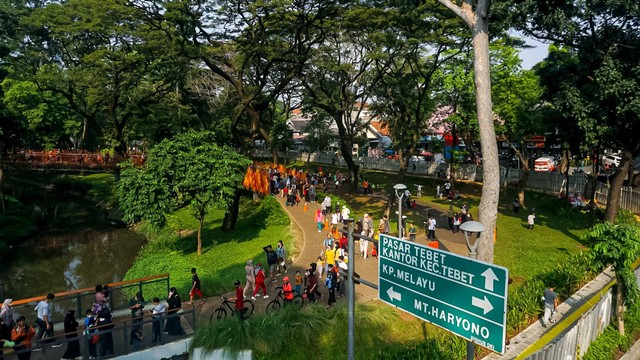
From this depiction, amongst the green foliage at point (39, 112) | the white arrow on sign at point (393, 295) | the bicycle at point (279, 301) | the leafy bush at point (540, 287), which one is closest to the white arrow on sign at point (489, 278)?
the white arrow on sign at point (393, 295)

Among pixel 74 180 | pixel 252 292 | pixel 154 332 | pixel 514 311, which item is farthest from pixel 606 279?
pixel 74 180

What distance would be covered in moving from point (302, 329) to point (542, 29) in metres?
17.2

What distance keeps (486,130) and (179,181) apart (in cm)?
1565

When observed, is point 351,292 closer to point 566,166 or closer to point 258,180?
point 258,180

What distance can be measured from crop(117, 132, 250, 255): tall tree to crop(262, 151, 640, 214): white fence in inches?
803

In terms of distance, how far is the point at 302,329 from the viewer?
37.8 ft

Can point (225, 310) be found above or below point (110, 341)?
below

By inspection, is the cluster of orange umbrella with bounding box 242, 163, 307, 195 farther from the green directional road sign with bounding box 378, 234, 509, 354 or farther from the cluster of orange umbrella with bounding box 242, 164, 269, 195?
the green directional road sign with bounding box 378, 234, 509, 354

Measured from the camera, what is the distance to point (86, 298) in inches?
562

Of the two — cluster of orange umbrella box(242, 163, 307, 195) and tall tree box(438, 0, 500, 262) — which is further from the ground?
tall tree box(438, 0, 500, 262)

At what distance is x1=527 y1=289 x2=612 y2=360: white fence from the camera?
8.95m

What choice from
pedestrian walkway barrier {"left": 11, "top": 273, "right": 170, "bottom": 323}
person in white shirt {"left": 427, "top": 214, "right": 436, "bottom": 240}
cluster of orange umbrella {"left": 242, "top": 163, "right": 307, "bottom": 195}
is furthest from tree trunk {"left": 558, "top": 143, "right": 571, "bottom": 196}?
pedestrian walkway barrier {"left": 11, "top": 273, "right": 170, "bottom": 323}

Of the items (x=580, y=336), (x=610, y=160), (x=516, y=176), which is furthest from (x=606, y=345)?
(x=610, y=160)

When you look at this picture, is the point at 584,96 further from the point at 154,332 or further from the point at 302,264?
the point at 154,332
